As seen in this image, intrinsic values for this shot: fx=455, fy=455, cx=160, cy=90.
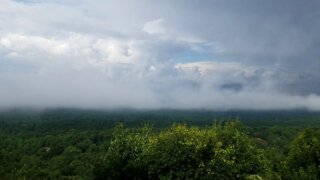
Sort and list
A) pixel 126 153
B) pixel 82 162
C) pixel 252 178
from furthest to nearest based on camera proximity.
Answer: pixel 82 162 → pixel 126 153 → pixel 252 178

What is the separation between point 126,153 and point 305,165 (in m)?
29.3

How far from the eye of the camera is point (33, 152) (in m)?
156

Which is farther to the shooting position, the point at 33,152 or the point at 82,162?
the point at 33,152

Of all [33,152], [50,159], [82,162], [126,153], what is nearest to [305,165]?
[126,153]

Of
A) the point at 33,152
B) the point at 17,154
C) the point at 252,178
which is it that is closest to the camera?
the point at 252,178

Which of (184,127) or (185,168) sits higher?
(184,127)

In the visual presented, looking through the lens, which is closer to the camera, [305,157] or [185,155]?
[185,155]

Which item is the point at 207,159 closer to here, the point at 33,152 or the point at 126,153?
the point at 126,153

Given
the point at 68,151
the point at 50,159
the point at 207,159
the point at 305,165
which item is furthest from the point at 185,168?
the point at 68,151

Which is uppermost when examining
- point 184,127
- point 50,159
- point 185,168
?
point 184,127

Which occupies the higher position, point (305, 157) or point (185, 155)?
point (185, 155)

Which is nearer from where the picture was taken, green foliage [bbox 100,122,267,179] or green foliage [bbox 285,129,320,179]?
green foliage [bbox 100,122,267,179]

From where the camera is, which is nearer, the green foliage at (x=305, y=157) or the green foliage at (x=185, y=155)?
the green foliage at (x=185, y=155)

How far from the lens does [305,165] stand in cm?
6209
